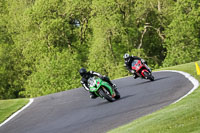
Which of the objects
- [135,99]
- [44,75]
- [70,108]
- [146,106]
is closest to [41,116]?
[70,108]

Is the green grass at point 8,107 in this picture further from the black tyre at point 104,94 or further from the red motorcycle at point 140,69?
the red motorcycle at point 140,69

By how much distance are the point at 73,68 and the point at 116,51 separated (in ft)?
19.9

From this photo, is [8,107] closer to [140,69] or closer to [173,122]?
[140,69]

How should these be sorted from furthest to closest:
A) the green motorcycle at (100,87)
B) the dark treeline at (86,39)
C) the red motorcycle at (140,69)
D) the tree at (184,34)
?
1. the dark treeline at (86,39)
2. the tree at (184,34)
3. the red motorcycle at (140,69)
4. the green motorcycle at (100,87)

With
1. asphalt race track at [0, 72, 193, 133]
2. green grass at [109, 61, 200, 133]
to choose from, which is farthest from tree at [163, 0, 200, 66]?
green grass at [109, 61, 200, 133]

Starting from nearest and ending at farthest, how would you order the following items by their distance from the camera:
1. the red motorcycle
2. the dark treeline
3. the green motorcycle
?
the green motorcycle → the red motorcycle → the dark treeline

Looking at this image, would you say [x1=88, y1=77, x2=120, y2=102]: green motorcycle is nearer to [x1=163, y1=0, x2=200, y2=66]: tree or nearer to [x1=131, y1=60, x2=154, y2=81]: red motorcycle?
[x1=131, y1=60, x2=154, y2=81]: red motorcycle

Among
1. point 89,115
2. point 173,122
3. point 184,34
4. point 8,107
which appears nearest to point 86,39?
point 184,34

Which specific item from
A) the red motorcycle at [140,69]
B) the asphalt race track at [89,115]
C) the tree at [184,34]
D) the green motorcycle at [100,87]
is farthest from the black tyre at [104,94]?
the tree at [184,34]

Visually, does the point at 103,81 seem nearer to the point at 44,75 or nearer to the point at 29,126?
the point at 29,126

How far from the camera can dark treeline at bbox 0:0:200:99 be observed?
57250mm

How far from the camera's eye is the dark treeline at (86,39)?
57250 millimetres

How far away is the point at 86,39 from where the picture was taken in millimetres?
66062

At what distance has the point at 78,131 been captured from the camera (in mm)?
11656
